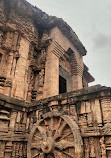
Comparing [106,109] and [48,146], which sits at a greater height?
[106,109]

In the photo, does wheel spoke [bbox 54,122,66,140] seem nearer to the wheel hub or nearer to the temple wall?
the wheel hub

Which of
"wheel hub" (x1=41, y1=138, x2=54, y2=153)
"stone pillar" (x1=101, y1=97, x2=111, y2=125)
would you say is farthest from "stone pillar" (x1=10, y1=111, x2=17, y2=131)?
"stone pillar" (x1=101, y1=97, x2=111, y2=125)

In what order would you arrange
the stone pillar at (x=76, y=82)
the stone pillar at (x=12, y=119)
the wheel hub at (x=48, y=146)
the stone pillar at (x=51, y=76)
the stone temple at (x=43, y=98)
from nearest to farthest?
the stone temple at (x=43, y=98), the wheel hub at (x=48, y=146), the stone pillar at (x=12, y=119), the stone pillar at (x=51, y=76), the stone pillar at (x=76, y=82)

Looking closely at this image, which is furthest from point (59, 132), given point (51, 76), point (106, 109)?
point (51, 76)

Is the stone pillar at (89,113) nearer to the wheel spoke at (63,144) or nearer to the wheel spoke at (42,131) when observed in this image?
the wheel spoke at (63,144)

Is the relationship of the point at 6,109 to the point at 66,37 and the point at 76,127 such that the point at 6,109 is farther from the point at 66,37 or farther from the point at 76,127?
the point at 66,37

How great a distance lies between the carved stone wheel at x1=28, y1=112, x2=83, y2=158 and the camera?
4.00 metres

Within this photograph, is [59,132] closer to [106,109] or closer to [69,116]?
[69,116]

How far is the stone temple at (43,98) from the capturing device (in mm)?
3998

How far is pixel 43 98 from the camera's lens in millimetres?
6555

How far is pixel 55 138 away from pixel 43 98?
2439mm

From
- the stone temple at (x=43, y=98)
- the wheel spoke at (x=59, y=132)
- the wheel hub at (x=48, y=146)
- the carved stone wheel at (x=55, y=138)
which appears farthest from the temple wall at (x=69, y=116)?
the wheel hub at (x=48, y=146)

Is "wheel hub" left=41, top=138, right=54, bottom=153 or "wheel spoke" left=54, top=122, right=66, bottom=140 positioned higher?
"wheel spoke" left=54, top=122, right=66, bottom=140

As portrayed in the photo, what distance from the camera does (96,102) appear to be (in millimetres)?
4172
